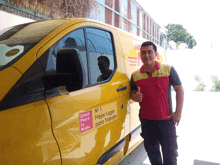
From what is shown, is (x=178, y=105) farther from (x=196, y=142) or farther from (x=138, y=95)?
(x=196, y=142)

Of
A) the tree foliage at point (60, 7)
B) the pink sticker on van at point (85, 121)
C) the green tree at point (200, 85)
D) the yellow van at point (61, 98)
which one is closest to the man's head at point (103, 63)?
the yellow van at point (61, 98)

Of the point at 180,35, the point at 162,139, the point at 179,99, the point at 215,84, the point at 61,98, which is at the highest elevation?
the point at 180,35

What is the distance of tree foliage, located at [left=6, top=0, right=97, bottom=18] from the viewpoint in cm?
605

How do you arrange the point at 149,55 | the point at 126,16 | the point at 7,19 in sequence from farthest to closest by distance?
the point at 126,16
the point at 7,19
the point at 149,55

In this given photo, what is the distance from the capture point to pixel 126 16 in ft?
52.0

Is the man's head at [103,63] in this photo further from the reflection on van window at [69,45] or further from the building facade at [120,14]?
the building facade at [120,14]

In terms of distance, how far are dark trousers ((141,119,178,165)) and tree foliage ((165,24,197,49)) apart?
60.9 meters

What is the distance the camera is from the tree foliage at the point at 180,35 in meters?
59.5

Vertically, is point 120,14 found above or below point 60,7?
above

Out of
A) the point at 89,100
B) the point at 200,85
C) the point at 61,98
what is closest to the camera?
the point at 61,98

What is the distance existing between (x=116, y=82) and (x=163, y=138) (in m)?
0.92

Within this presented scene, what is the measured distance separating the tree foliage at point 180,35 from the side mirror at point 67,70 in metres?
62.1

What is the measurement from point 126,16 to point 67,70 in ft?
50.5

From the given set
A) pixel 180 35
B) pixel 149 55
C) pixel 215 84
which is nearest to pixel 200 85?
pixel 215 84
